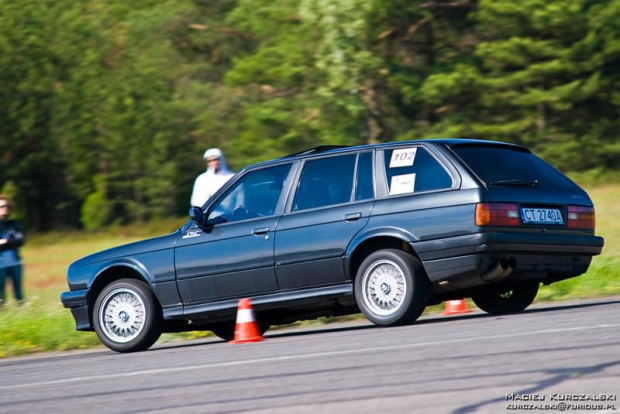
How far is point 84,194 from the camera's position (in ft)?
225

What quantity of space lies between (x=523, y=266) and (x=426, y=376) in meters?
3.01

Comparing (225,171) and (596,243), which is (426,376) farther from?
(225,171)

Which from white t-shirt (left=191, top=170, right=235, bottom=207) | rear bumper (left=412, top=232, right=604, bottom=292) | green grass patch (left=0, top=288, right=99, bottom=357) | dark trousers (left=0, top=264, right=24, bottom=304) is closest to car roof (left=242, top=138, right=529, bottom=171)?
rear bumper (left=412, top=232, right=604, bottom=292)

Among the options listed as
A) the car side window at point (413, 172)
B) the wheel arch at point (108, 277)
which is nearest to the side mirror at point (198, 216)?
the wheel arch at point (108, 277)

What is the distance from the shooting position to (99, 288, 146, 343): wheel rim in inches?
413

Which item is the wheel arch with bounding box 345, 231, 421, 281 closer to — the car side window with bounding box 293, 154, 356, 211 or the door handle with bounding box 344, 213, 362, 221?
the door handle with bounding box 344, 213, 362, 221

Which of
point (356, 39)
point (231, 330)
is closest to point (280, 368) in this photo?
point (231, 330)

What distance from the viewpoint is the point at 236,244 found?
33.1ft

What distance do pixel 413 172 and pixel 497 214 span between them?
2.72ft

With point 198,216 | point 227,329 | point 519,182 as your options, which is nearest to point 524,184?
point 519,182

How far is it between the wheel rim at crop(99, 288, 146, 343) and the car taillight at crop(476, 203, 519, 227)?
328 centimetres

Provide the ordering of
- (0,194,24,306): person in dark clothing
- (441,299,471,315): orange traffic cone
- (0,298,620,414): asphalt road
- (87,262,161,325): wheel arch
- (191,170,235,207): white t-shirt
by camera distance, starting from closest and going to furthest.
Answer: (0,298,620,414): asphalt road, (87,262,161,325): wheel arch, (441,299,471,315): orange traffic cone, (191,170,235,207): white t-shirt, (0,194,24,306): person in dark clothing

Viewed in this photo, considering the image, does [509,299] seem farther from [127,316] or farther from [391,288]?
[127,316]

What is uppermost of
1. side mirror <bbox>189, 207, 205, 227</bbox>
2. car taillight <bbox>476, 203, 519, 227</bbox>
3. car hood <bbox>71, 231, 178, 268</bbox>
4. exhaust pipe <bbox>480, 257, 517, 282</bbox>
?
side mirror <bbox>189, 207, 205, 227</bbox>
